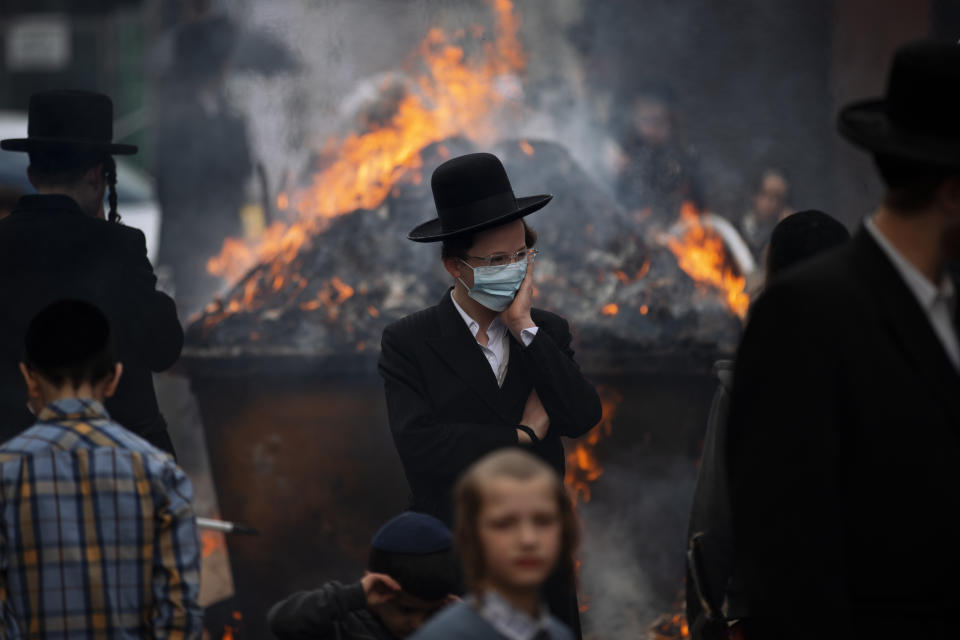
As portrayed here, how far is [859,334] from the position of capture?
7.97 ft

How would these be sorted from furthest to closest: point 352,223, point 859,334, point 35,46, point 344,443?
point 35,46, point 352,223, point 344,443, point 859,334

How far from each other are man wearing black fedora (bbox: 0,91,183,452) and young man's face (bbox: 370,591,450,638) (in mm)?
1406

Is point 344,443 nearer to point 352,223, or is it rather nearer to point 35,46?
point 352,223

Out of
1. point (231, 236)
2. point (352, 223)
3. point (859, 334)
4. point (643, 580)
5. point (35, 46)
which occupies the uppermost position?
point (35, 46)

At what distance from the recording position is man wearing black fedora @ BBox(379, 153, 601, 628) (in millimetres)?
3885

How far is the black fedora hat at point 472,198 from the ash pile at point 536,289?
6.09 ft

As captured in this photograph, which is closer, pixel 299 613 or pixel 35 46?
pixel 299 613

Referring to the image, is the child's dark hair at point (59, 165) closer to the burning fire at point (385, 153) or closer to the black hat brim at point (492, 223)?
the black hat brim at point (492, 223)

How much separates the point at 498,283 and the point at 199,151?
8.85 meters

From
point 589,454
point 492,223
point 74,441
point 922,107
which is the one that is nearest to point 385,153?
point 589,454

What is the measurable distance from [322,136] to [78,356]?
9514mm

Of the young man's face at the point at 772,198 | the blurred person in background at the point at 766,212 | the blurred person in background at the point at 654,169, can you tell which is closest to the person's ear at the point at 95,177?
the blurred person in background at the point at 766,212

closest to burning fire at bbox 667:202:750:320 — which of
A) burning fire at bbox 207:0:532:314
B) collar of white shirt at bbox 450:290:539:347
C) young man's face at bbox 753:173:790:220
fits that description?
young man's face at bbox 753:173:790:220

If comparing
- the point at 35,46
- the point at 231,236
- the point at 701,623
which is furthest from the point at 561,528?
the point at 35,46
